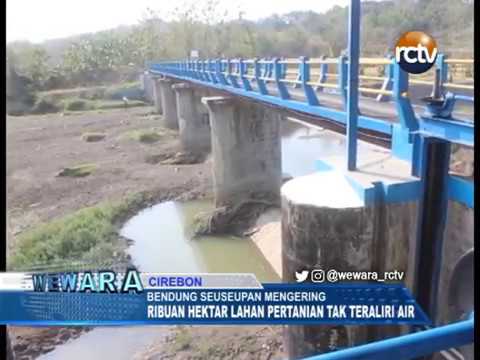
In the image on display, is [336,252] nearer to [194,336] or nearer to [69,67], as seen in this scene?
[194,336]

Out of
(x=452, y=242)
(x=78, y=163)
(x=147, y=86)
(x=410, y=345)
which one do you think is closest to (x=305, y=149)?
(x=78, y=163)

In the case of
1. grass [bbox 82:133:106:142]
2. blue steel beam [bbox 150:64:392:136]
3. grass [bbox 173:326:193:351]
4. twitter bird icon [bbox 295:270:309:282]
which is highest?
blue steel beam [bbox 150:64:392:136]

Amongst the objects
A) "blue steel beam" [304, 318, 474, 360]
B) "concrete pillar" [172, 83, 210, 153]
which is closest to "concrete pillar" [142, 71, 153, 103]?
"concrete pillar" [172, 83, 210, 153]

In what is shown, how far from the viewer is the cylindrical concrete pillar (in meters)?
3.23

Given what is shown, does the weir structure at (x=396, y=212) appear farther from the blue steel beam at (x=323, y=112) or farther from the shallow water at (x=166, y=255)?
the shallow water at (x=166, y=255)

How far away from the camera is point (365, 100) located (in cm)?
520

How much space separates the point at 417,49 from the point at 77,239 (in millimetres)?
6213

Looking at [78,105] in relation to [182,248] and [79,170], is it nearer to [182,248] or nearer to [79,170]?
Answer: [79,170]

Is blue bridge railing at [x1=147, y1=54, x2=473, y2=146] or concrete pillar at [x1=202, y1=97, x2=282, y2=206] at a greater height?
blue bridge railing at [x1=147, y1=54, x2=473, y2=146]

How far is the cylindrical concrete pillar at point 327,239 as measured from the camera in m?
3.23

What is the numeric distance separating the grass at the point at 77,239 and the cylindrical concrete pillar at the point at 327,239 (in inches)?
128

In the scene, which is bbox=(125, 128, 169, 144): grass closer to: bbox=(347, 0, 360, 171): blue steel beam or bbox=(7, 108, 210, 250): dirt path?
bbox=(7, 108, 210, 250): dirt path

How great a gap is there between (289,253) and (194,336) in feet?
6.55

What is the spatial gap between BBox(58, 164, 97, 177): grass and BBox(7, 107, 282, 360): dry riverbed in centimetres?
3
